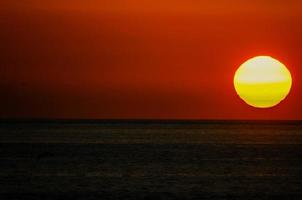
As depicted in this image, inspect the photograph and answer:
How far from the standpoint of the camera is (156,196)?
30312 mm

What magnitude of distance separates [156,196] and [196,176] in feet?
25.8

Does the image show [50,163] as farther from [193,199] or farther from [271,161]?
[193,199]

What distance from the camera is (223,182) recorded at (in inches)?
1368

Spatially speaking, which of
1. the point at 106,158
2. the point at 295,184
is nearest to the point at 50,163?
the point at 106,158

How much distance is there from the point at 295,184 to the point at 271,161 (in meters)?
14.0

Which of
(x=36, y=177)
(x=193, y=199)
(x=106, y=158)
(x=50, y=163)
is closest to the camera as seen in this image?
(x=193, y=199)

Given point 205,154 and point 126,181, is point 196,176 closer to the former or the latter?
point 126,181

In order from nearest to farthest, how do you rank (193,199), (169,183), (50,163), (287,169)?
(193,199) → (169,183) → (287,169) → (50,163)

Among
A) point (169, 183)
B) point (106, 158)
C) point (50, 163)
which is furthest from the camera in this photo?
point (106, 158)

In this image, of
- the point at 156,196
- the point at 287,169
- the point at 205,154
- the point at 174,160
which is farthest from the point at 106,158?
the point at 156,196

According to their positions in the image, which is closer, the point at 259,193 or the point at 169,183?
the point at 259,193

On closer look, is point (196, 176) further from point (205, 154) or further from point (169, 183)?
point (205, 154)

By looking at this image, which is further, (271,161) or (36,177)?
(271,161)

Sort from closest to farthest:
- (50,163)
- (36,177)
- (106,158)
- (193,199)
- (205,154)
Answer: (193,199), (36,177), (50,163), (106,158), (205,154)
